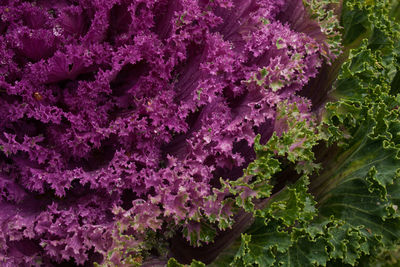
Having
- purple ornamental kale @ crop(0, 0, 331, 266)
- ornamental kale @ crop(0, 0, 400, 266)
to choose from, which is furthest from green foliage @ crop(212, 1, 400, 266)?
purple ornamental kale @ crop(0, 0, 331, 266)

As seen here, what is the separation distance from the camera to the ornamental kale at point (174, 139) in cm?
273

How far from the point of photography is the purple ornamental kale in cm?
273

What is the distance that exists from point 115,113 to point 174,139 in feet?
1.51

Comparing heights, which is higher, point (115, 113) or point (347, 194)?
point (347, 194)

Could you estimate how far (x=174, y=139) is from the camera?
3.11 meters

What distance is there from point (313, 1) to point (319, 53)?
0.40 metres

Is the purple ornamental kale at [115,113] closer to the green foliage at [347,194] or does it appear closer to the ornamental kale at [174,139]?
the ornamental kale at [174,139]

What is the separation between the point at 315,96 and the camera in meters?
3.60

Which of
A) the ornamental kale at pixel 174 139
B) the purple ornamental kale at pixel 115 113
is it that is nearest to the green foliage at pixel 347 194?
the ornamental kale at pixel 174 139

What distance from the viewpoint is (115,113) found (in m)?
2.95

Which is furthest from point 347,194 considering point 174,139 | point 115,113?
point 115,113

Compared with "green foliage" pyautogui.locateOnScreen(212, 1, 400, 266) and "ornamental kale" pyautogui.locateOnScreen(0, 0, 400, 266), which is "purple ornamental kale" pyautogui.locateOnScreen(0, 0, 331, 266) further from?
"green foliage" pyautogui.locateOnScreen(212, 1, 400, 266)

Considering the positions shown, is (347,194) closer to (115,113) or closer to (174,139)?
(174,139)

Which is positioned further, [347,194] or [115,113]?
[347,194]
